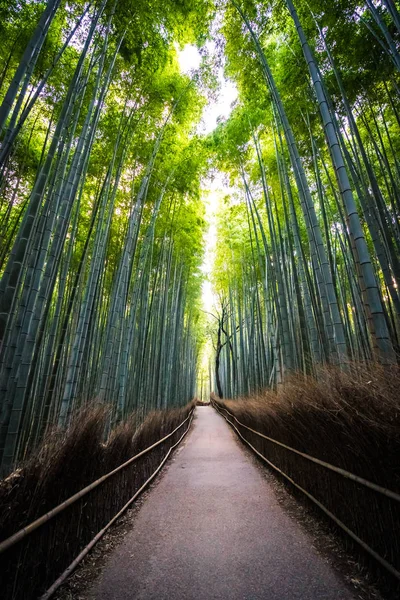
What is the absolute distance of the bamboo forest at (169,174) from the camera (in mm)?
1918

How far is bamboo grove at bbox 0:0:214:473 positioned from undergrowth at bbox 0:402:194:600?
1.19 feet

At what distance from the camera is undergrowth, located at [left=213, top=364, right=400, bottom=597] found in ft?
4.00

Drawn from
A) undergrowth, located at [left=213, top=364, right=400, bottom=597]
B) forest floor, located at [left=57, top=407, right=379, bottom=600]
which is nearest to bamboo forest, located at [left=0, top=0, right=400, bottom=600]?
undergrowth, located at [left=213, top=364, right=400, bottom=597]

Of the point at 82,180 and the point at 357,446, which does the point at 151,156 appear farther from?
the point at 357,446

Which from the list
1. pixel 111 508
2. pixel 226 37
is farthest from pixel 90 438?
pixel 226 37

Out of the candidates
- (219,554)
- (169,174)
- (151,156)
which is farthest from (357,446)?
(169,174)

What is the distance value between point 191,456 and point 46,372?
3.16 m

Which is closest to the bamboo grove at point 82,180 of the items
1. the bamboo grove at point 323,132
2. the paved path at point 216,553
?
the bamboo grove at point 323,132

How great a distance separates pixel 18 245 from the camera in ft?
6.46

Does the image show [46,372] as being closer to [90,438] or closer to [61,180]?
[90,438]

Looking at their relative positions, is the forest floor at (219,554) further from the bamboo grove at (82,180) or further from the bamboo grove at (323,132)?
the bamboo grove at (323,132)

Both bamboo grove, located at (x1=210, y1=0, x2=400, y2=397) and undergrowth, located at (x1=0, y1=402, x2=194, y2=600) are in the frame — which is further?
bamboo grove, located at (x1=210, y1=0, x2=400, y2=397)

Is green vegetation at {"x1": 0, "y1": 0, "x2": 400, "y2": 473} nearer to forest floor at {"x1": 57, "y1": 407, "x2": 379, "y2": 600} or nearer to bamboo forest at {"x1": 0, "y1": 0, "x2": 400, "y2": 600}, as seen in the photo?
bamboo forest at {"x1": 0, "y1": 0, "x2": 400, "y2": 600}

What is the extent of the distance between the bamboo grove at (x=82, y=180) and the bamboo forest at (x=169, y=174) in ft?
0.08
